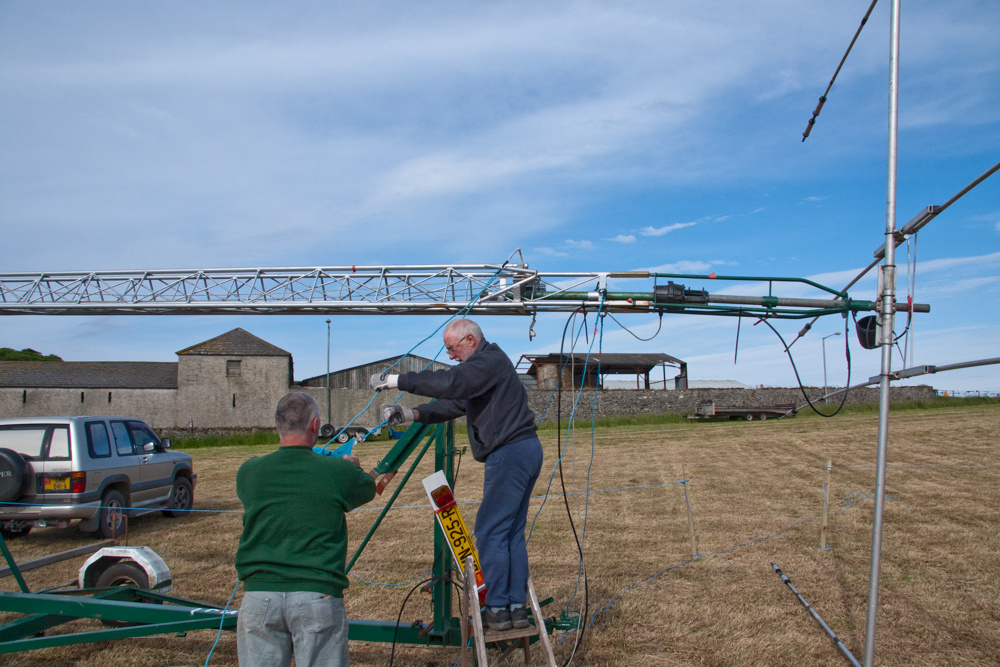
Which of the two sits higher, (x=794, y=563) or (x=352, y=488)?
(x=352, y=488)

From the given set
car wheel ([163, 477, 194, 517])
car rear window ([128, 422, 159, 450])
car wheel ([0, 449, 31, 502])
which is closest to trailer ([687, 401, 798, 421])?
car wheel ([163, 477, 194, 517])

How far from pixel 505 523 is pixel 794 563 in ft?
15.7

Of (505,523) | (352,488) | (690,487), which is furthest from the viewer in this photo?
(690,487)

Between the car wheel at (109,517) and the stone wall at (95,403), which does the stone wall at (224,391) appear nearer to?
the stone wall at (95,403)

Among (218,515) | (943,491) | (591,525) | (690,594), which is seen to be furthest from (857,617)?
(218,515)

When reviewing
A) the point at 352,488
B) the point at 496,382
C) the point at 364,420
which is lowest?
the point at 364,420

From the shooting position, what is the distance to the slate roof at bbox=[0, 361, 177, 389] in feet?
137

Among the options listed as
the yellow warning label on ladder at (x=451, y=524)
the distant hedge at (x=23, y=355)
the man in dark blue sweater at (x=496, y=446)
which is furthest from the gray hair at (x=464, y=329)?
the distant hedge at (x=23, y=355)

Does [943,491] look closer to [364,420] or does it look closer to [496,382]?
[496,382]

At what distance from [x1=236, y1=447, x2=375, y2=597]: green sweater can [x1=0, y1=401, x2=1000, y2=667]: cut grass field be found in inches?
4.0

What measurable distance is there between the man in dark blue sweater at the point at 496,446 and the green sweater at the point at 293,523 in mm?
640

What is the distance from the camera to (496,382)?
12.8 feet

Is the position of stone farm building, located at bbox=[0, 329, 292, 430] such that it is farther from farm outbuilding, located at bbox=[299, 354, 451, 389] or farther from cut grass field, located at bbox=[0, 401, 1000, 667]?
cut grass field, located at bbox=[0, 401, 1000, 667]

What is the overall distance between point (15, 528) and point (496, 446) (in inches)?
331
